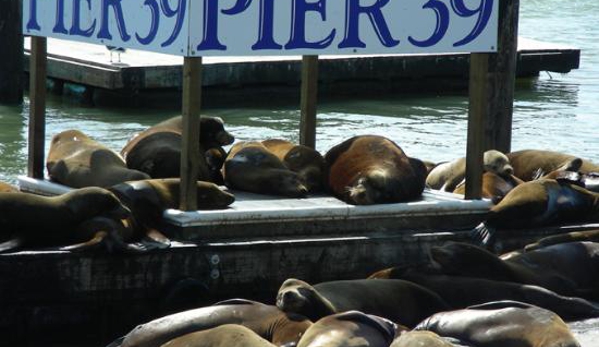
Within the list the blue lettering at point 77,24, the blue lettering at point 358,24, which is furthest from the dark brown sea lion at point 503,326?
the blue lettering at point 77,24

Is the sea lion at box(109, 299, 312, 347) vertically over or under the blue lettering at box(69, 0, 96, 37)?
under

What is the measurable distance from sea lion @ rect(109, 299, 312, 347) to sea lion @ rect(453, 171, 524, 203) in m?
2.46

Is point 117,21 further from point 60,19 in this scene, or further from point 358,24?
point 358,24

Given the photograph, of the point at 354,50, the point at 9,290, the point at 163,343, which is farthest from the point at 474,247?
the point at 9,290

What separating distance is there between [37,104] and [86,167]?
0.56 meters

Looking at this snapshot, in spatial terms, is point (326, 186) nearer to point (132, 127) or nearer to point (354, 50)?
point (354, 50)

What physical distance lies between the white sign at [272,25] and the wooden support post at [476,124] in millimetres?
125

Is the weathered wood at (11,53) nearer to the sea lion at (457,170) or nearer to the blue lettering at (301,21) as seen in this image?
the sea lion at (457,170)

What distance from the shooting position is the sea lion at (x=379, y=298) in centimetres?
615

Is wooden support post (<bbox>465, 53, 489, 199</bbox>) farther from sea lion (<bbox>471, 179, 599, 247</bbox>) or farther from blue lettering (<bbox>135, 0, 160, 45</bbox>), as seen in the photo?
blue lettering (<bbox>135, 0, 160, 45</bbox>)

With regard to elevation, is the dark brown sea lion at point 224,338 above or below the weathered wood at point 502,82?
below

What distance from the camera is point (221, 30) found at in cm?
702

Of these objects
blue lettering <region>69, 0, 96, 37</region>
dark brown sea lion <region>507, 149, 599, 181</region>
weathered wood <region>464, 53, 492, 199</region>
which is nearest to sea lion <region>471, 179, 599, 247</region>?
weathered wood <region>464, 53, 492, 199</region>

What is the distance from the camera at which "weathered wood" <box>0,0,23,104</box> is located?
1513cm
